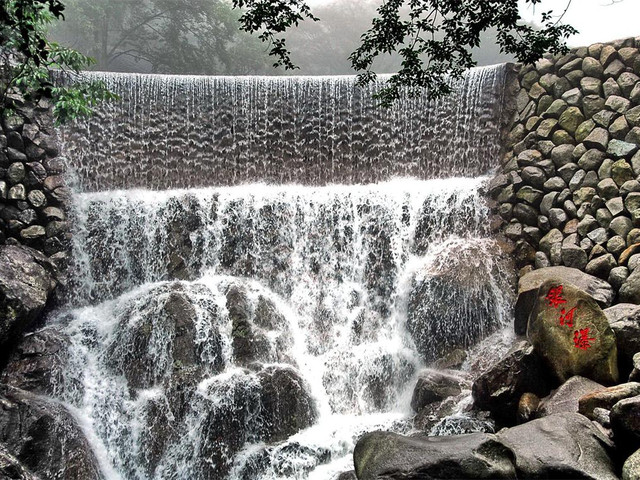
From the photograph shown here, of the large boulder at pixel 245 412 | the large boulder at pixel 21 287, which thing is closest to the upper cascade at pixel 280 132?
the large boulder at pixel 21 287

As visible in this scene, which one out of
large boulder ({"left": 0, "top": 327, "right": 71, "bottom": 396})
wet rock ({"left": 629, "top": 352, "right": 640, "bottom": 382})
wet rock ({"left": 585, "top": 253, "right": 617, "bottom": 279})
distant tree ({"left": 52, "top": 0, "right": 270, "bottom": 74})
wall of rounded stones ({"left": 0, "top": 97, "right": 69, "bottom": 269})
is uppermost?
distant tree ({"left": 52, "top": 0, "right": 270, "bottom": 74})

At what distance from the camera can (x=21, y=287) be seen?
8.39 meters

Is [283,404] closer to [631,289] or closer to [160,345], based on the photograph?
[160,345]

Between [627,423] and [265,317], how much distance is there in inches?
243

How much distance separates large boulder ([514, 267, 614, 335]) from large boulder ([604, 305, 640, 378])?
3.43ft

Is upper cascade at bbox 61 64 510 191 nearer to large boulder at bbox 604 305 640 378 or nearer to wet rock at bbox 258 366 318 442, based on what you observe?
wet rock at bbox 258 366 318 442

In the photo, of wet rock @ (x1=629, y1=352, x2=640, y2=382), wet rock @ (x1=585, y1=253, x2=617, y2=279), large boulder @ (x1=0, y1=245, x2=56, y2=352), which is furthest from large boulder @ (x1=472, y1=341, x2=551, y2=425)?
large boulder @ (x1=0, y1=245, x2=56, y2=352)

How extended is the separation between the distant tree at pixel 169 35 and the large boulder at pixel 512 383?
59.7ft

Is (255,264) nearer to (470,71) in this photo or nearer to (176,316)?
(176,316)

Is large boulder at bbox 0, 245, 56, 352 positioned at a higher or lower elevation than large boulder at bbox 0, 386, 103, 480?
higher

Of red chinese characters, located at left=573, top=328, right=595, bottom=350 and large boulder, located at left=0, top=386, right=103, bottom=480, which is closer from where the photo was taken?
red chinese characters, located at left=573, top=328, right=595, bottom=350

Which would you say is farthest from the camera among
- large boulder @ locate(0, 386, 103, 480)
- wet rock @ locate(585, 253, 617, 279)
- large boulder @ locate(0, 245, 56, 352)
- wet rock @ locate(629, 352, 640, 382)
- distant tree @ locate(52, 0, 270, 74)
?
distant tree @ locate(52, 0, 270, 74)

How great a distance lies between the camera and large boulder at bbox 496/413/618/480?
4.95 meters

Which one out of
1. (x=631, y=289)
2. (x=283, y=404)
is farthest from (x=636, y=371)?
(x=283, y=404)
